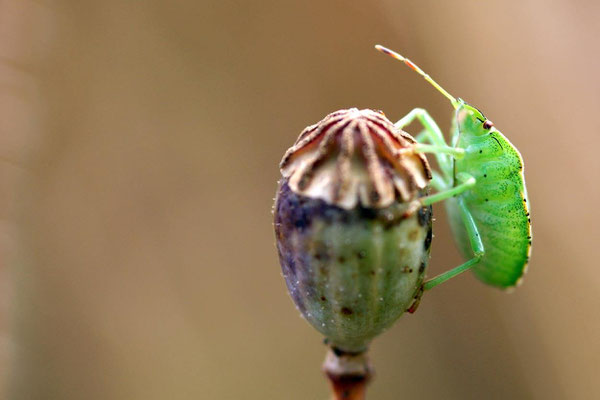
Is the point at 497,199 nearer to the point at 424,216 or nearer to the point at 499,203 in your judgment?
the point at 499,203

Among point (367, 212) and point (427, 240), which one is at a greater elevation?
point (367, 212)

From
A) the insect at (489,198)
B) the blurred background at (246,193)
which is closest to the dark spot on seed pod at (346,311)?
the insect at (489,198)

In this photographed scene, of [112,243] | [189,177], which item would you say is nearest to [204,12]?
[189,177]

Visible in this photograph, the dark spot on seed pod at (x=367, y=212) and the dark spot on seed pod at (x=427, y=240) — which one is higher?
the dark spot on seed pod at (x=367, y=212)

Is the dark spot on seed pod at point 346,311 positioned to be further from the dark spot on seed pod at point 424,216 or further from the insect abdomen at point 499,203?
the insect abdomen at point 499,203

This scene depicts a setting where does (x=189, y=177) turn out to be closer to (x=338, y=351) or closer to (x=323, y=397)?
(x=323, y=397)

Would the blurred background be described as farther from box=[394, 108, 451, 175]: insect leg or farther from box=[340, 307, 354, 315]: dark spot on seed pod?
box=[340, 307, 354, 315]: dark spot on seed pod

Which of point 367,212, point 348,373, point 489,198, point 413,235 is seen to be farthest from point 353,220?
point 489,198
